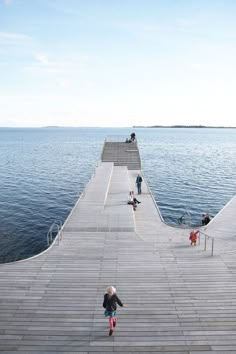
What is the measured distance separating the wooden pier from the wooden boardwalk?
0.03 meters

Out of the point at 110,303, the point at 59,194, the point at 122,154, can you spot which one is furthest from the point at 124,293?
the point at 122,154

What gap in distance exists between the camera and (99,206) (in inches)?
854

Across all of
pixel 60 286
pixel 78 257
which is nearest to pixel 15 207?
pixel 78 257

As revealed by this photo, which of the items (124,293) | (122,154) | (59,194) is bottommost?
(59,194)

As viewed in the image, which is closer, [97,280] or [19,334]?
[19,334]

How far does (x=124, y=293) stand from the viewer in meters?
11.1

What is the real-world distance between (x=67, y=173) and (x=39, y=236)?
29664 millimetres

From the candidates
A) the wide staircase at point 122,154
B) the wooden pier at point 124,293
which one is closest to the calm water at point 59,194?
the wide staircase at point 122,154

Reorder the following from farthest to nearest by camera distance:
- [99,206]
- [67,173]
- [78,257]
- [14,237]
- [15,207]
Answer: [67,173]
[15,207]
[14,237]
[99,206]
[78,257]

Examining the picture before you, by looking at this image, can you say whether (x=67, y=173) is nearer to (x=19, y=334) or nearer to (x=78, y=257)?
(x=78, y=257)

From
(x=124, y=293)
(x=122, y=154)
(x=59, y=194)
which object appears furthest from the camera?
(x=122, y=154)

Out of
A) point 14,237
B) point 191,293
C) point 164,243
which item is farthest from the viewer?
point 14,237

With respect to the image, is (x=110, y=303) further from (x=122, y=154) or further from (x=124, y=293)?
(x=122, y=154)

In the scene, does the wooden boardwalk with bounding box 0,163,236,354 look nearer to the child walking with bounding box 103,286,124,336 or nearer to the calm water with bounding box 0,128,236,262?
the child walking with bounding box 103,286,124,336
